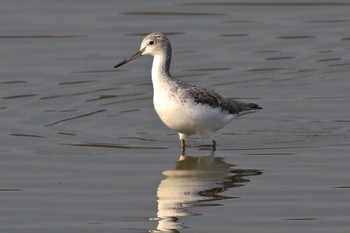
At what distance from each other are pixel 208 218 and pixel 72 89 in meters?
7.28

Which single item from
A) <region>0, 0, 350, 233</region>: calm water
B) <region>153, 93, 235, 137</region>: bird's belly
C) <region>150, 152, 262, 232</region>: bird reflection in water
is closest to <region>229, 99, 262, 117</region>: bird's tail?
<region>0, 0, 350, 233</region>: calm water

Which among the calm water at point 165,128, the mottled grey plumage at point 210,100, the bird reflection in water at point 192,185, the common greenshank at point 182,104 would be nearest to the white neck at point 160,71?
the common greenshank at point 182,104

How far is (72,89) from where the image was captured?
1878cm

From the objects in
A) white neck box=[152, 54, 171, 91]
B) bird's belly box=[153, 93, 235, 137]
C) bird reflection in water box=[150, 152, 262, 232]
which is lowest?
bird reflection in water box=[150, 152, 262, 232]

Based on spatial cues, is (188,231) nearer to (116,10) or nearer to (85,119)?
(85,119)

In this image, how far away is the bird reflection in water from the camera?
12.1 m

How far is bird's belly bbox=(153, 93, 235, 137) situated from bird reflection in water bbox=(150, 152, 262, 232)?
420 mm

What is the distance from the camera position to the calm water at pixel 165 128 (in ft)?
40.0

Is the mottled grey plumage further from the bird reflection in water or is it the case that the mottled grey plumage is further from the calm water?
the bird reflection in water

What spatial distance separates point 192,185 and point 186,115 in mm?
1701

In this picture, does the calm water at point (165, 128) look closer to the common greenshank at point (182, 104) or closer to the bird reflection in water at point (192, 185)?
the bird reflection in water at point (192, 185)

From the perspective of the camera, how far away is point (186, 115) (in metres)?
15.1

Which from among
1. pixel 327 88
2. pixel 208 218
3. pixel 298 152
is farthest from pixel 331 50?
pixel 208 218

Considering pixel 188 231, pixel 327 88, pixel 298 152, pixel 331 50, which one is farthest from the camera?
pixel 331 50
